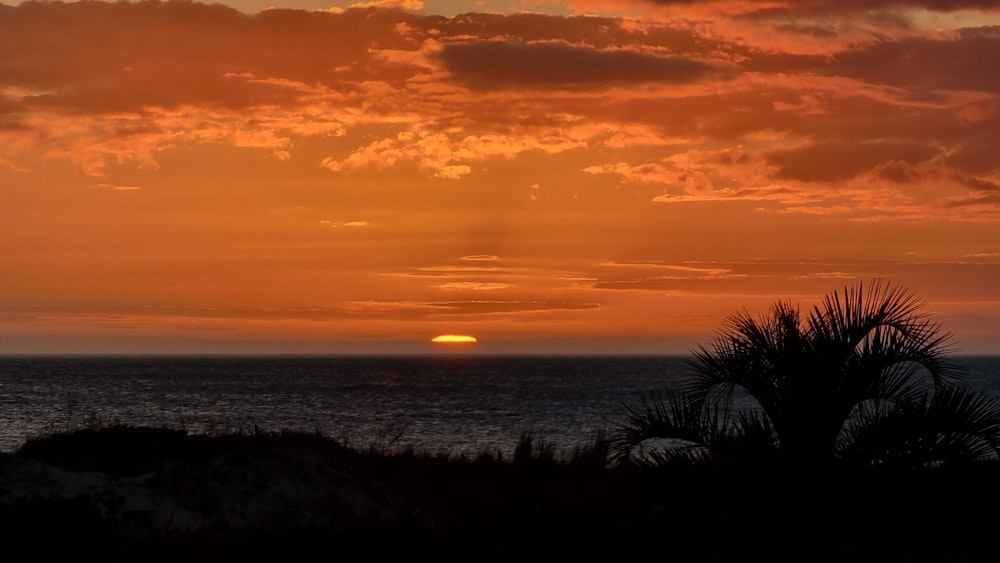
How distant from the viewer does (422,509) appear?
13.6 m

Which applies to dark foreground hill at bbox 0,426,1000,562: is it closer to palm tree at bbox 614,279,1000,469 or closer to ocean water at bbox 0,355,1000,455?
palm tree at bbox 614,279,1000,469

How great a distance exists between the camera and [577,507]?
13398 millimetres

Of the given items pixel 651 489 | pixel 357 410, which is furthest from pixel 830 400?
pixel 357 410

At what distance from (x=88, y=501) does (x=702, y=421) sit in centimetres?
768

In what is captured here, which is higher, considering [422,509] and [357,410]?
[422,509]

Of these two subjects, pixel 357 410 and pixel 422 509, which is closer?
pixel 422 509

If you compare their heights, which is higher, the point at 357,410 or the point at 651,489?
the point at 651,489

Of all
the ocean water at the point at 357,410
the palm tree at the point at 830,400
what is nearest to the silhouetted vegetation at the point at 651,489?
the palm tree at the point at 830,400

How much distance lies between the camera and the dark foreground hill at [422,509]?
10680 millimetres

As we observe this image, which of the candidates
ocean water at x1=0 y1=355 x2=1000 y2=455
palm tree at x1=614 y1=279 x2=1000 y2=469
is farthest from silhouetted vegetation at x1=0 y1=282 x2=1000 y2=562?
ocean water at x1=0 y1=355 x2=1000 y2=455

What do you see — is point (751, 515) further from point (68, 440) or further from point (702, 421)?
point (68, 440)

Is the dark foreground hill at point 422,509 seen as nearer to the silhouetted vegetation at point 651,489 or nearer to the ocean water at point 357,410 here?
the silhouetted vegetation at point 651,489

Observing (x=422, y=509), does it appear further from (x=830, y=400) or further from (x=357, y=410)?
(x=357, y=410)

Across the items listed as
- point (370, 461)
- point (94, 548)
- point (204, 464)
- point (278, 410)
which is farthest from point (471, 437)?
point (94, 548)
